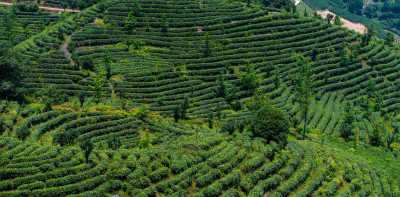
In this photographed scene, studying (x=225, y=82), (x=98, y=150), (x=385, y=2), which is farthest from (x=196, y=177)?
(x=385, y=2)

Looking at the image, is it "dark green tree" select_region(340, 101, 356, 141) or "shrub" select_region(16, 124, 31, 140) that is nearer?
"shrub" select_region(16, 124, 31, 140)

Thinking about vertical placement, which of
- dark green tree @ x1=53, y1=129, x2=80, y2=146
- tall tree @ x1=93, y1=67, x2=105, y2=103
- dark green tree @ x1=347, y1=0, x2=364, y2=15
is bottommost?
dark green tree @ x1=53, y1=129, x2=80, y2=146

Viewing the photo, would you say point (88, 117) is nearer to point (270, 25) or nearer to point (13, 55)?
point (13, 55)

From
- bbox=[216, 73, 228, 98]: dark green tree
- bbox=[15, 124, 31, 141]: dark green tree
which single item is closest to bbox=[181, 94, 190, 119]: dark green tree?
bbox=[216, 73, 228, 98]: dark green tree

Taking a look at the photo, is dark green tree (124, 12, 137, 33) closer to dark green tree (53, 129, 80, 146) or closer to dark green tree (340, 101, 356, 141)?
dark green tree (53, 129, 80, 146)

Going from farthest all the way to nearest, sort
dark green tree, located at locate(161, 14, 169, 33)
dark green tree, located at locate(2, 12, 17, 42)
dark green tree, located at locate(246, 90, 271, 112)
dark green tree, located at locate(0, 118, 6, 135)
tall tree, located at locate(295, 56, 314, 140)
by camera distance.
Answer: dark green tree, located at locate(161, 14, 169, 33) < dark green tree, located at locate(2, 12, 17, 42) < dark green tree, located at locate(246, 90, 271, 112) < tall tree, located at locate(295, 56, 314, 140) < dark green tree, located at locate(0, 118, 6, 135)

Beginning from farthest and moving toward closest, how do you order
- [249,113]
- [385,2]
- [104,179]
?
[385,2], [249,113], [104,179]

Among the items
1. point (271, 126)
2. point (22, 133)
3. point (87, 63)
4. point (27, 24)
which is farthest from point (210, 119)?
point (27, 24)
